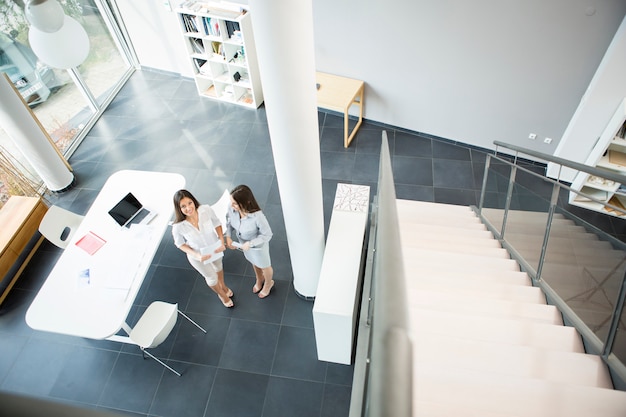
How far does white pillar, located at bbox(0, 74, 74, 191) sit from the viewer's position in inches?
208

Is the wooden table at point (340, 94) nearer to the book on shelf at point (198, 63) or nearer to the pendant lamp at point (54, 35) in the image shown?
the book on shelf at point (198, 63)

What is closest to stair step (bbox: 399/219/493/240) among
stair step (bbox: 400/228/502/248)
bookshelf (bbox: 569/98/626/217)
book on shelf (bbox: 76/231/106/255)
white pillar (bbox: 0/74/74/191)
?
stair step (bbox: 400/228/502/248)

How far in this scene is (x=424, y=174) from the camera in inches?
242

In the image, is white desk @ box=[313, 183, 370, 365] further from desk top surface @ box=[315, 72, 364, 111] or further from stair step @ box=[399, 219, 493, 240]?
desk top surface @ box=[315, 72, 364, 111]

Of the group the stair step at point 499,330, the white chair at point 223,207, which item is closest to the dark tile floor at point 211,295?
the white chair at point 223,207

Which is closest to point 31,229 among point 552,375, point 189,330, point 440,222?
point 189,330

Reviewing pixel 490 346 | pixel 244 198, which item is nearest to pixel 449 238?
pixel 490 346

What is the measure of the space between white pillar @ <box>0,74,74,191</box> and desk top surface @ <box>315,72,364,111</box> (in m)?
3.76

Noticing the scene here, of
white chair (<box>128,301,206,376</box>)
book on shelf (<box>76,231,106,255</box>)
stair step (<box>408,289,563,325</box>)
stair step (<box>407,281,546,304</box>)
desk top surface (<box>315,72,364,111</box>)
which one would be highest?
stair step (<box>408,289,563,325</box>)

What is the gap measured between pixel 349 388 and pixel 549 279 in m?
2.02

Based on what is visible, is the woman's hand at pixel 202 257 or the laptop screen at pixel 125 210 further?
the laptop screen at pixel 125 210

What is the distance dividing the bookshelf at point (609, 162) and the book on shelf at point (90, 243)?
5.12 meters

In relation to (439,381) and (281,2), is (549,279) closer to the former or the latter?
(439,381)

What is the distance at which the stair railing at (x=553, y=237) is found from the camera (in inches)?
98.8
